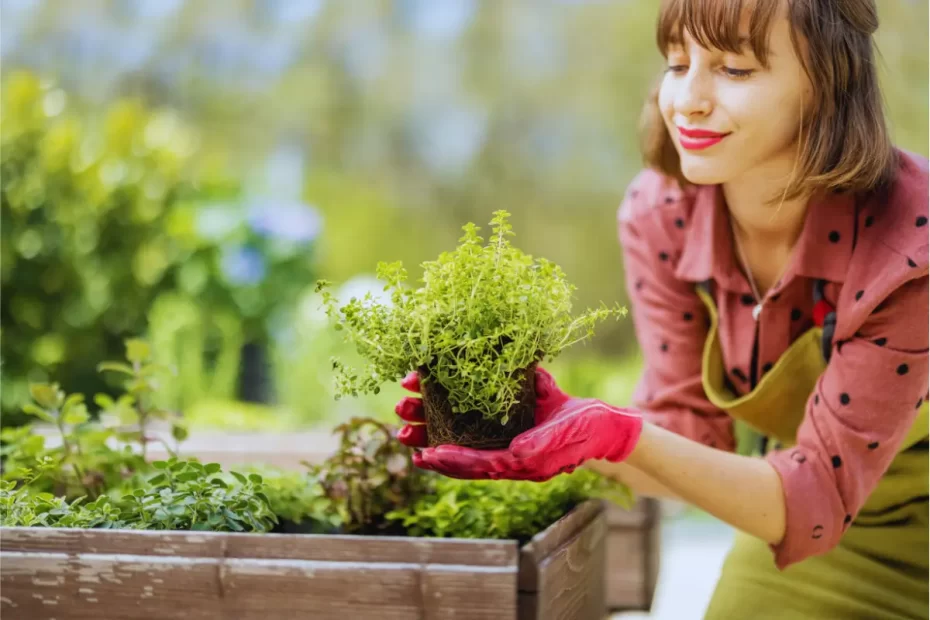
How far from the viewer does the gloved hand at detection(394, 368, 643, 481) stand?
102 cm

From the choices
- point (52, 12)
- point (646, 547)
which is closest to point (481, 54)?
point (52, 12)

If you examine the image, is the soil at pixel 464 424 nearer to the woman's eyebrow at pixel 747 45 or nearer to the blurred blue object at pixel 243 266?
the woman's eyebrow at pixel 747 45

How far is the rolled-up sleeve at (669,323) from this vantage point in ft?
4.98

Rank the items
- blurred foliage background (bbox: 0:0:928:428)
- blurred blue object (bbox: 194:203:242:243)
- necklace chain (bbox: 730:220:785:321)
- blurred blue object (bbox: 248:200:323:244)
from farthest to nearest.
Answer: blurred foliage background (bbox: 0:0:928:428)
blurred blue object (bbox: 248:200:323:244)
blurred blue object (bbox: 194:203:242:243)
necklace chain (bbox: 730:220:785:321)

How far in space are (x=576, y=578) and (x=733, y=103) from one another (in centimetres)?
59

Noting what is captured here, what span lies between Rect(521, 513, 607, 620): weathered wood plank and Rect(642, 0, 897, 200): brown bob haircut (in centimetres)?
51

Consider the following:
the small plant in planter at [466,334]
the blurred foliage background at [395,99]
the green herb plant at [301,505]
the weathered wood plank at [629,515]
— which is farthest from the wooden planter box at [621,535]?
the blurred foliage background at [395,99]

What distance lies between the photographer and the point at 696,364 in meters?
1.54

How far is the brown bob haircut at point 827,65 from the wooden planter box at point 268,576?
562 millimetres

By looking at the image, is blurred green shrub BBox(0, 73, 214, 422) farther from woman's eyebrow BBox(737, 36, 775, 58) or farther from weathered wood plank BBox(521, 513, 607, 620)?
woman's eyebrow BBox(737, 36, 775, 58)

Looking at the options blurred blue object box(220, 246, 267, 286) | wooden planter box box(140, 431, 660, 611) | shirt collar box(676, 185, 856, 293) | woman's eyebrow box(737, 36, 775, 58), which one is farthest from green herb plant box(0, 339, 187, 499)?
blurred blue object box(220, 246, 267, 286)

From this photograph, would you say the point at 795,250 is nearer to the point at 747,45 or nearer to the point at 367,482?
the point at 747,45

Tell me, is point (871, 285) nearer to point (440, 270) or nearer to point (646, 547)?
point (440, 270)

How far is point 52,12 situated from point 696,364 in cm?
458
